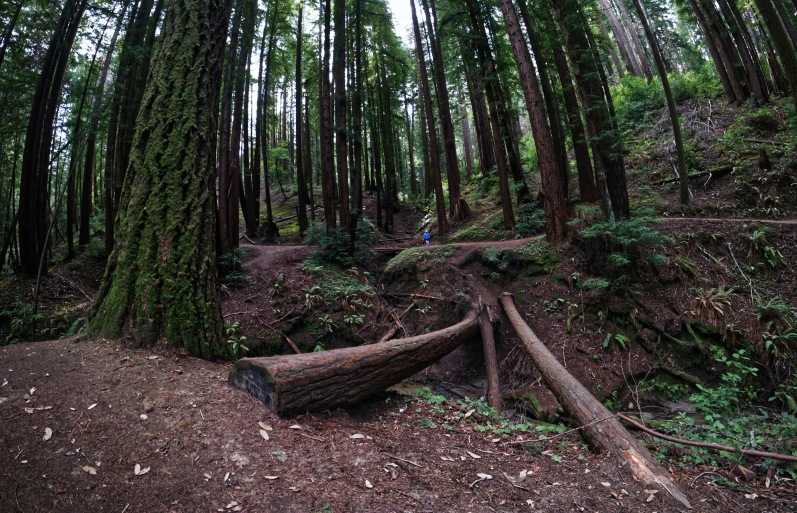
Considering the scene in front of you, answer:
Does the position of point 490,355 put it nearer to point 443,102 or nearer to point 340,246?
point 340,246

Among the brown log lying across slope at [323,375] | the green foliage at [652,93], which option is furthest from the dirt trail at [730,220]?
the brown log lying across slope at [323,375]

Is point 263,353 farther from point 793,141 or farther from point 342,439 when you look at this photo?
point 793,141

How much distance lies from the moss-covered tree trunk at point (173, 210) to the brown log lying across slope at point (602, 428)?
4.18 m

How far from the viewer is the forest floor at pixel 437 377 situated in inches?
90.3

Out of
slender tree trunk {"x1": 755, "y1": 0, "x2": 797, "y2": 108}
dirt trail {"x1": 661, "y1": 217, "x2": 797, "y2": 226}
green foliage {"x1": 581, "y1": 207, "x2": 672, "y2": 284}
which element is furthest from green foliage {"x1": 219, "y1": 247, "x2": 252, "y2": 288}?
slender tree trunk {"x1": 755, "y1": 0, "x2": 797, "y2": 108}

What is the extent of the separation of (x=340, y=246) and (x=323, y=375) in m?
6.80

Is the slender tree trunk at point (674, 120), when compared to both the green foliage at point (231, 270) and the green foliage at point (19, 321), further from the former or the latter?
the green foliage at point (19, 321)

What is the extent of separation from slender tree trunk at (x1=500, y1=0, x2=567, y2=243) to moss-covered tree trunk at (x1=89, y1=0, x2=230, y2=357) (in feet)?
22.2

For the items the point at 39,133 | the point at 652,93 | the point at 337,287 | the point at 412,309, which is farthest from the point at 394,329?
the point at 652,93

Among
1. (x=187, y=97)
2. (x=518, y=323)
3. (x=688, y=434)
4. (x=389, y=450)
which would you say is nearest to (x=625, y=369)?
(x=518, y=323)

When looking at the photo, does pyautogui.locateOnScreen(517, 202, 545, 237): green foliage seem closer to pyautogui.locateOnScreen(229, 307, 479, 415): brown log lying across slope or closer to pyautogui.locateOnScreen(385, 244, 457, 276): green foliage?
pyautogui.locateOnScreen(385, 244, 457, 276): green foliage

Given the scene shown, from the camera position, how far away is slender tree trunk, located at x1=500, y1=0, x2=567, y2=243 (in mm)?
8219

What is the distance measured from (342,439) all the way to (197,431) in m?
1.15

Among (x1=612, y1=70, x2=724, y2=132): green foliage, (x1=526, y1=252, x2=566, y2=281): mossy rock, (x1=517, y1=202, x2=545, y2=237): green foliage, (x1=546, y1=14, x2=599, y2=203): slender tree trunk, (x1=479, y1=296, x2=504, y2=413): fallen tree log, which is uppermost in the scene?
(x1=612, y1=70, x2=724, y2=132): green foliage
